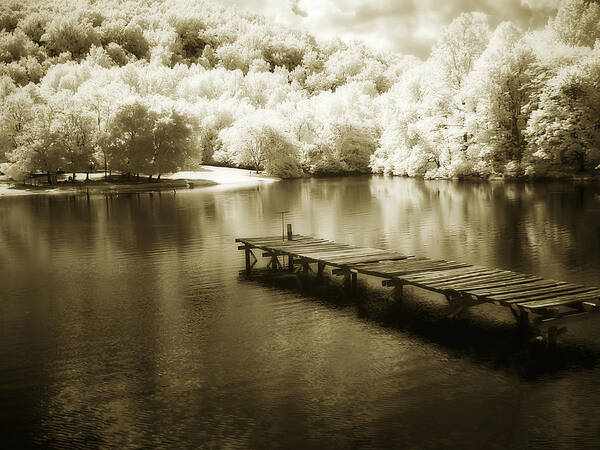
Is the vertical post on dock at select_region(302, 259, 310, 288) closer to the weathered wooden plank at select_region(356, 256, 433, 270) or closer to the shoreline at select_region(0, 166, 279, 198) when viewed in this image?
the weathered wooden plank at select_region(356, 256, 433, 270)

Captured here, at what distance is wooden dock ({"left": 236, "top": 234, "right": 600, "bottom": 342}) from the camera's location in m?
13.0

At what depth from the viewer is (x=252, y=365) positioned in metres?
12.3

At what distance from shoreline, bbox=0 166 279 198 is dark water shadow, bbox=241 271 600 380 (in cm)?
5449

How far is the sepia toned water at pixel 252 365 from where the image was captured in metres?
9.52

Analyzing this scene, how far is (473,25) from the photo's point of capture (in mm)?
66438

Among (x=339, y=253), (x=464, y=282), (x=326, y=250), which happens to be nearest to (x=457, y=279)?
(x=464, y=282)

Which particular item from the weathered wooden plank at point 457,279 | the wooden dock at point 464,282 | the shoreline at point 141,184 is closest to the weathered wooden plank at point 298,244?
the wooden dock at point 464,282

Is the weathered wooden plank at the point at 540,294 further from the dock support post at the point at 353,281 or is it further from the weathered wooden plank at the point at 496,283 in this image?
the dock support post at the point at 353,281

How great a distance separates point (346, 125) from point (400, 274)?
265ft

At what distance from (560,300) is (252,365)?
6778mm

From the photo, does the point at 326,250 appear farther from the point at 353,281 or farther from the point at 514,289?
the point at 514,289

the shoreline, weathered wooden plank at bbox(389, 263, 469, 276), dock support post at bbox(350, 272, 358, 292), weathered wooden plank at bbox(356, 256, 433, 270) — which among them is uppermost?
the shoreline

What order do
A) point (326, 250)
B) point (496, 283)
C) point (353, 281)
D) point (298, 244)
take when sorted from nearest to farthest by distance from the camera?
point (496, 283), point (353, 281), point (326, 250), point (298, 244)

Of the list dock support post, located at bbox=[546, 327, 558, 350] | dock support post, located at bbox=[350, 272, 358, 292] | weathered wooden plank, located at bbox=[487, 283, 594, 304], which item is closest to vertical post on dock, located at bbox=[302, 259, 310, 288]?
dock support post, located at bbox=[350, 272, 358, 292]
